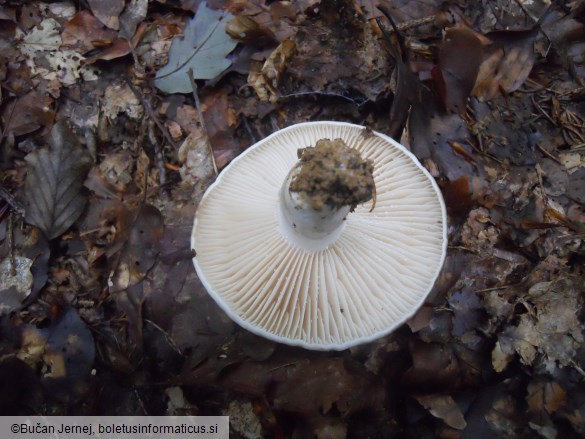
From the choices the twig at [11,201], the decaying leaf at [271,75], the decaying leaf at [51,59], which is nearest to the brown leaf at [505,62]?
the decaying leaf at [271,75]

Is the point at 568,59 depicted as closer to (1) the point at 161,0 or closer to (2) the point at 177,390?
(1) the point at 161,0

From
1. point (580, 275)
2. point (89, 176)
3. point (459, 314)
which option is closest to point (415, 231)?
point (459, 314)

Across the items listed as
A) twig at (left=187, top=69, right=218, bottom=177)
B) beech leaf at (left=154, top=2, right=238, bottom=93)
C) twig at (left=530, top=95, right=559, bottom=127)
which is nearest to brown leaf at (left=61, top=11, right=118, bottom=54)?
beech leaf at (left=154, top=2, right=238, bottom=93)

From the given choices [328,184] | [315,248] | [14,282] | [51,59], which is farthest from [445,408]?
[51,59]

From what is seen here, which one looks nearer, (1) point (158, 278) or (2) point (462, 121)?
(1) point (158, 278)

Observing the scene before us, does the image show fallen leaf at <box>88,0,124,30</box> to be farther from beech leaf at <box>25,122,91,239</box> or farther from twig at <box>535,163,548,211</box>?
twig at <box>535,163,548,211</box>

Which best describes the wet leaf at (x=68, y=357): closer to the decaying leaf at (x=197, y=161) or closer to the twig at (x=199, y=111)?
the decaying leaf at (x=197, y=161)
